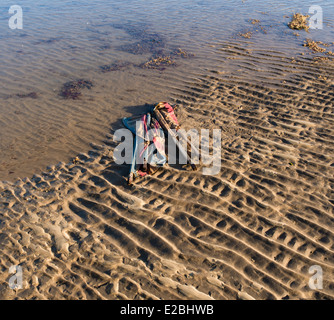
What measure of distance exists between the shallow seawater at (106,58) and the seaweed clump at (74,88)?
0.03 meters

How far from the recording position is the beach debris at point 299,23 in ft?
34.4

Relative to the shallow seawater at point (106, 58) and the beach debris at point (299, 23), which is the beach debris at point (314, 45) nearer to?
the shallow seawater at point (106, 58)

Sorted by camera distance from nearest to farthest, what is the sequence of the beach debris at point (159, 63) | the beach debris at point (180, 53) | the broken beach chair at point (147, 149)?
the broken beach chair at point (147, 149), the beach debris at point (159, 63), the beach debris at point (180, 53)

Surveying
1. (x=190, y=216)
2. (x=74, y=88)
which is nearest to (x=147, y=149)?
(x=190, y=216)

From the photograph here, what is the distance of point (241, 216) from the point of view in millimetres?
3941

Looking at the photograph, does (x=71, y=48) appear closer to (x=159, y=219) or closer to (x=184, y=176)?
(x=184, y=176)

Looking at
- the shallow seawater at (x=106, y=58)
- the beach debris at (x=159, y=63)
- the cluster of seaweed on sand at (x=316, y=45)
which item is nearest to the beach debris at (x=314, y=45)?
the cluster of seaweed on sand at (x=316, y=45)

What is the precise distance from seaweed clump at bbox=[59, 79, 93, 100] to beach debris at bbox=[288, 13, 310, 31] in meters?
7.79

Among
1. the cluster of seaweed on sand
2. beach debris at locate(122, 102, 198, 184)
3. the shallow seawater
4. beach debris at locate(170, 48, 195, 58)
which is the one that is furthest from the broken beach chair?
the cluster of seaweed on sand

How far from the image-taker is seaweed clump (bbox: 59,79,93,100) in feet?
23.7

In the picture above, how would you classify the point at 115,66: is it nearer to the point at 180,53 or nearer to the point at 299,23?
the point at 180,53

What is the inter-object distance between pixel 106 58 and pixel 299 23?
722 cm
